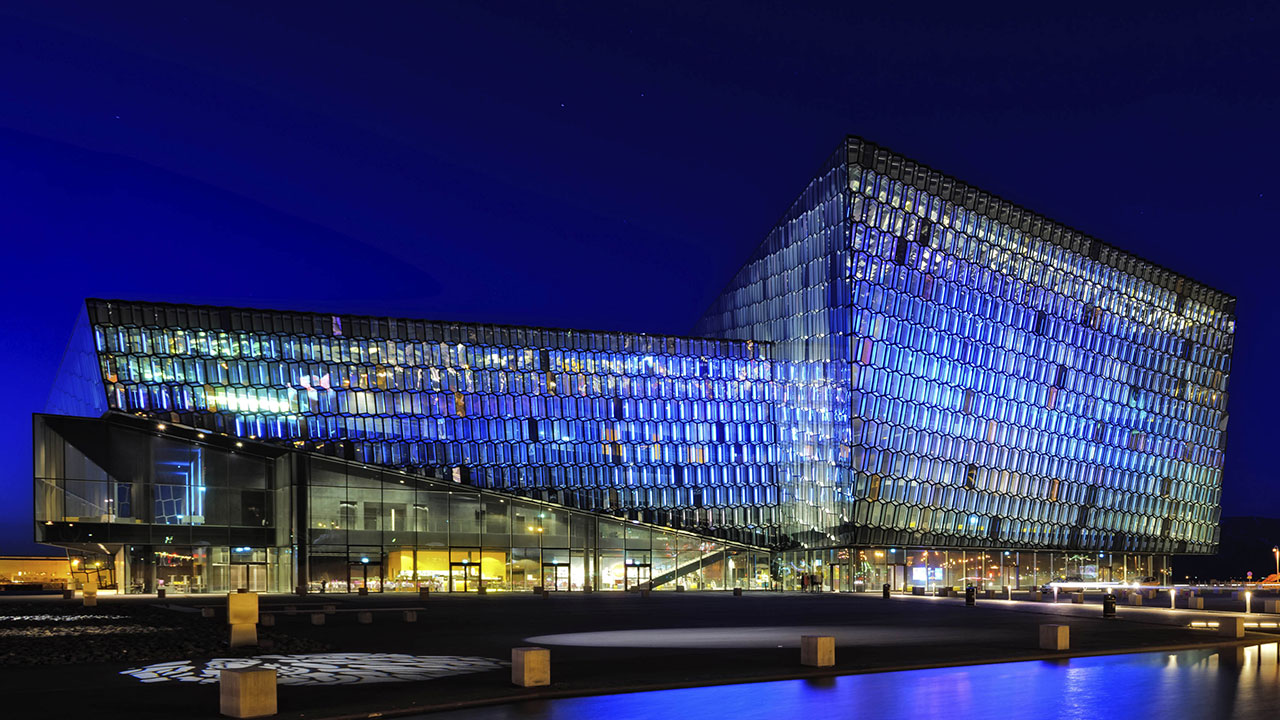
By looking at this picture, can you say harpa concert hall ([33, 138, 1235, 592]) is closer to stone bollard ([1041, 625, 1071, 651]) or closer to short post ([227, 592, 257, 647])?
short post ([227, 592, 257, 647])

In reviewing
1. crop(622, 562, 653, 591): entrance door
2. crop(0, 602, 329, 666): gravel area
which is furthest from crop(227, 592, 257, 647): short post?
crop(622, 562, 653, 591): entrance door

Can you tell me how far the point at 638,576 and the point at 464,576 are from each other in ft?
32.7

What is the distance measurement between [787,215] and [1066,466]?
Answer: 81.3 ft

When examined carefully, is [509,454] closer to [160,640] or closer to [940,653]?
[160,640]

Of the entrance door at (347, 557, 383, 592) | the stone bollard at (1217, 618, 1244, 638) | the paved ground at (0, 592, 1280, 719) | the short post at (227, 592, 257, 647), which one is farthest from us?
the entrance door at (347, 557, 383, 592)

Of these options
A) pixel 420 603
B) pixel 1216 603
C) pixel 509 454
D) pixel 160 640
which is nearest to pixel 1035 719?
pixel 160 640

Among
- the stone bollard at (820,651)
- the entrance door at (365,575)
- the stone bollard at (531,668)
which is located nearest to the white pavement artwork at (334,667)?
the stone bollard at (531,668)

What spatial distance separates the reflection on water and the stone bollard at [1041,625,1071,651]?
2924 millimetres

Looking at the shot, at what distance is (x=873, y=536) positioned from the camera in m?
70.5

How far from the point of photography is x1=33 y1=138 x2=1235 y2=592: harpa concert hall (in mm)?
63844

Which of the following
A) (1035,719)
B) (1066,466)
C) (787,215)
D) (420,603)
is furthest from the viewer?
(1066,466)

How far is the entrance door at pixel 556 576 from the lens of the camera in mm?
70250

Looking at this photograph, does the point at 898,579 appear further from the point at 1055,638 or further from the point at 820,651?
the point at 820,651

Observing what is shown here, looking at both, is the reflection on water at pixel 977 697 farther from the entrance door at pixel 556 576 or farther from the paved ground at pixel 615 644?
the entrance door at pixel 556 576
